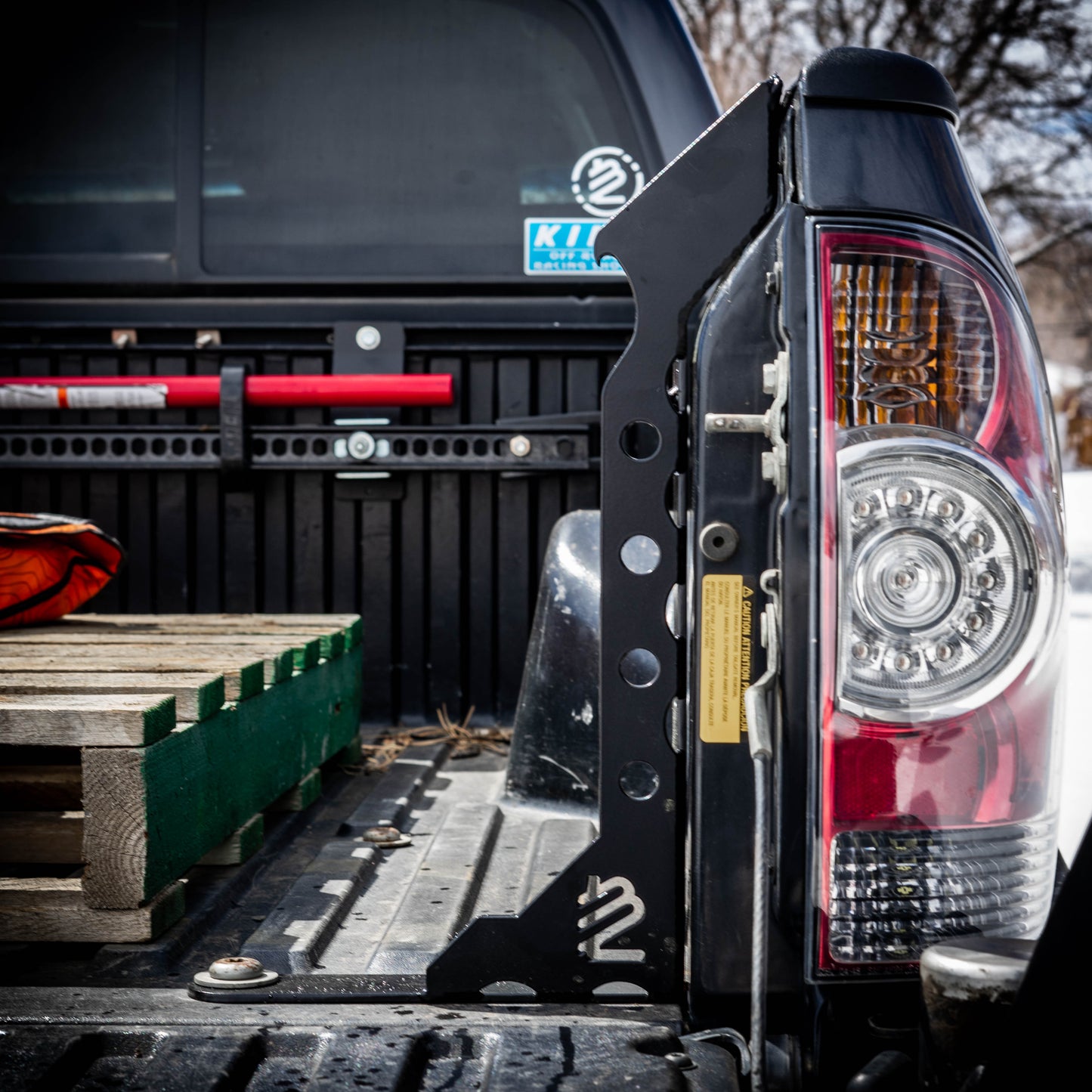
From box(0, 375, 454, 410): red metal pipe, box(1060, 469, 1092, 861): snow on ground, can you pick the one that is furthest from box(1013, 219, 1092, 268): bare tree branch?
box(0, 375, 454, 410): red metal pipe

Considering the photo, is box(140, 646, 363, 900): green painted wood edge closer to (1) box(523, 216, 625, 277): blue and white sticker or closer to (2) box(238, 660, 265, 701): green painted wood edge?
(2) box(238, 660, 265, 701): green painted wood edge

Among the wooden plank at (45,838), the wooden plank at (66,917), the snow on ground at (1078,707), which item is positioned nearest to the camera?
the wooden plank at (66,917)

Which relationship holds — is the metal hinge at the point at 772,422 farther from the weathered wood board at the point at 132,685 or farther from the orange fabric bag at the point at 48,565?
the orange fabric bag at the point at 48,565

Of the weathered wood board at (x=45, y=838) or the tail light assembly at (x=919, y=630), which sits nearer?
the tail light assembly at (x=919, y=630)

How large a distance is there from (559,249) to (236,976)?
198 cm

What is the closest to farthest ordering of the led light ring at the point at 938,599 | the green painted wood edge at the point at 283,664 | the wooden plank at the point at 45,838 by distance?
the led light ring at the point at 938,599 < the wooden plank at the point at 45,838 < the green painted wood edge at the point at 283,664

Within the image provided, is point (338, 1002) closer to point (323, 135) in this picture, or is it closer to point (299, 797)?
point (299, 797)

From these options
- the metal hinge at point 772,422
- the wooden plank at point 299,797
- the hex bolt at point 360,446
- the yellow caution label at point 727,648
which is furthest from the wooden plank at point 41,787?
the metal hinge at point 772,422

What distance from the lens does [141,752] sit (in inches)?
69.2

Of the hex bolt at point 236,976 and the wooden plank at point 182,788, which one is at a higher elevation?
the wooden plank at point 182,788

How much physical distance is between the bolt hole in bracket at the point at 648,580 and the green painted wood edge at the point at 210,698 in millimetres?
679

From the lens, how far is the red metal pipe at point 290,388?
2.97m

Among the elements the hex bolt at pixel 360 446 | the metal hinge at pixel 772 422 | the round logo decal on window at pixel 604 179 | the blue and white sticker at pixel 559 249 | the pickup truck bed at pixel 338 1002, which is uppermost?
the round logo decal on window at pixel 604 179

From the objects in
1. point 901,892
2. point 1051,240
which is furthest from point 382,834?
point 1051,240
